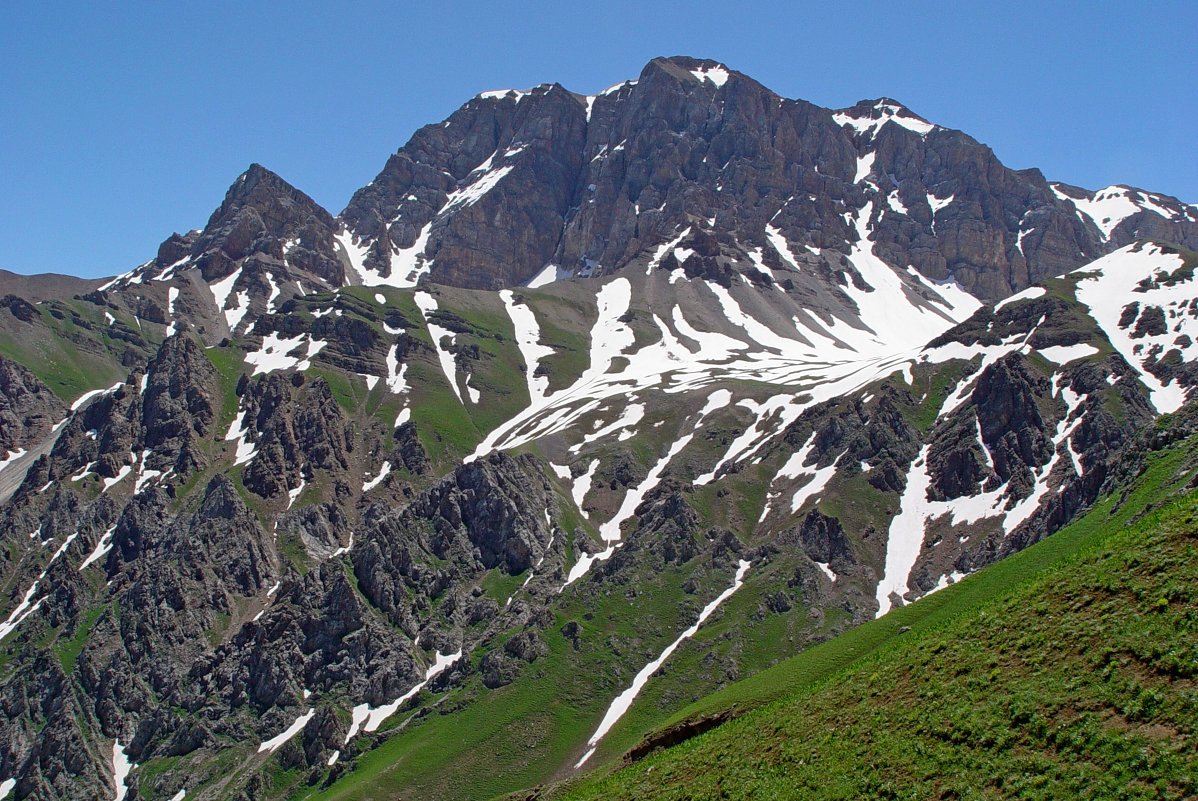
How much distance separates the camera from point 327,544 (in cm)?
19562

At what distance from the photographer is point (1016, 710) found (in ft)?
109

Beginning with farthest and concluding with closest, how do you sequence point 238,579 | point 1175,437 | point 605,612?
point 238,579 < point 605,612 < point 1175,437

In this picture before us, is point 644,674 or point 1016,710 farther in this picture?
point 644,674

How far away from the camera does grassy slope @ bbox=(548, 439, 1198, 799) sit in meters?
29.1

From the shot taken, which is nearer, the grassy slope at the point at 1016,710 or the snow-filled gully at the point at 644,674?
the grassy slope at the point at 1016,710

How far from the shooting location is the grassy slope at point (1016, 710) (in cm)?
2906

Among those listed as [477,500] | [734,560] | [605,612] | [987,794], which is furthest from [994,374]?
→ [987,794]

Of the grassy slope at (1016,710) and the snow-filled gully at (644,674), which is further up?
the grassy slope at (1016,710)

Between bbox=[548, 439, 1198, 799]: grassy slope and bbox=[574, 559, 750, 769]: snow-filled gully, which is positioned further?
bbox=[574, 559, 750, 769]: snow-filled gully

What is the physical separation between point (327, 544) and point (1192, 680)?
182 m

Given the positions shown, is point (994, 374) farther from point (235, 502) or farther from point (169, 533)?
point (169, 533)

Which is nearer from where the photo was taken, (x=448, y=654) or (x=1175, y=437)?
(x=1175, y=437)

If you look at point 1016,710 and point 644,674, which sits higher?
point 1016,710

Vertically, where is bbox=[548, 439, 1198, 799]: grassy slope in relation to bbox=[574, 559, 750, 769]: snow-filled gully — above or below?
above
